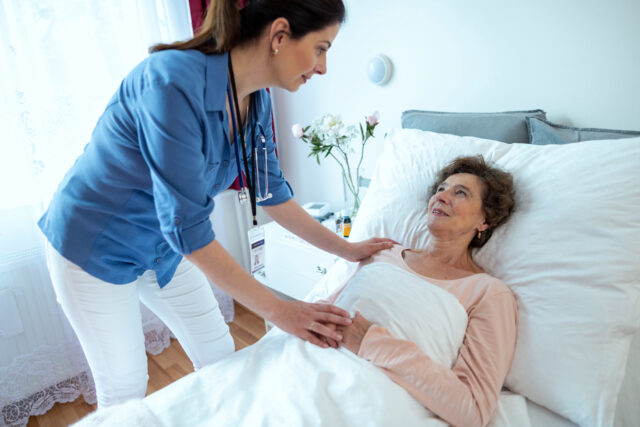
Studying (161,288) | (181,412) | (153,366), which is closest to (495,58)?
(161,288)

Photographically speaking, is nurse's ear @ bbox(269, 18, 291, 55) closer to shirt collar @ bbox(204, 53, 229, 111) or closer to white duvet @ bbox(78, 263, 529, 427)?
shirt collar @ bbox(204, 53, 229, 111)

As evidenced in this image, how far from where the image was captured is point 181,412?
85 cm

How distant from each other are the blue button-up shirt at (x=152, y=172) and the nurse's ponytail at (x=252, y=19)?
0.05 meters

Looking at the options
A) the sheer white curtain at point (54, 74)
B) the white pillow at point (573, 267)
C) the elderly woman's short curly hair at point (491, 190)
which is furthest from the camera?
the sheer white curtain at point (54, 74)

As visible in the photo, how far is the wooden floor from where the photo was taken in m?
1.87

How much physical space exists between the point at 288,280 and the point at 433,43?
50.8 inches

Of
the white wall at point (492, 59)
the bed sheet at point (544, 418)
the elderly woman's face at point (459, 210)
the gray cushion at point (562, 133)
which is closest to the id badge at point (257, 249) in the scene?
the white wall at point (492, 59)

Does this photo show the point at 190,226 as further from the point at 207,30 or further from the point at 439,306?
the point at 439,306

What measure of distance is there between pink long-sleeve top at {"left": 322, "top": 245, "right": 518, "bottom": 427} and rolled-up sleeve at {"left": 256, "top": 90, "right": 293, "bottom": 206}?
532 millimetres

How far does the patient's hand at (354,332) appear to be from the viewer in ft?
3.26

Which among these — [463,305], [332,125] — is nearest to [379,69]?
[332,125]

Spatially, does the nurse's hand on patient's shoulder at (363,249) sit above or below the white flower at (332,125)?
below

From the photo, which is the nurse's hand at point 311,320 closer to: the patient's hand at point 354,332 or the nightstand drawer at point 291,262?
the patient's hand at point 354,332

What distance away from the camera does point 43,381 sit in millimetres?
1912
